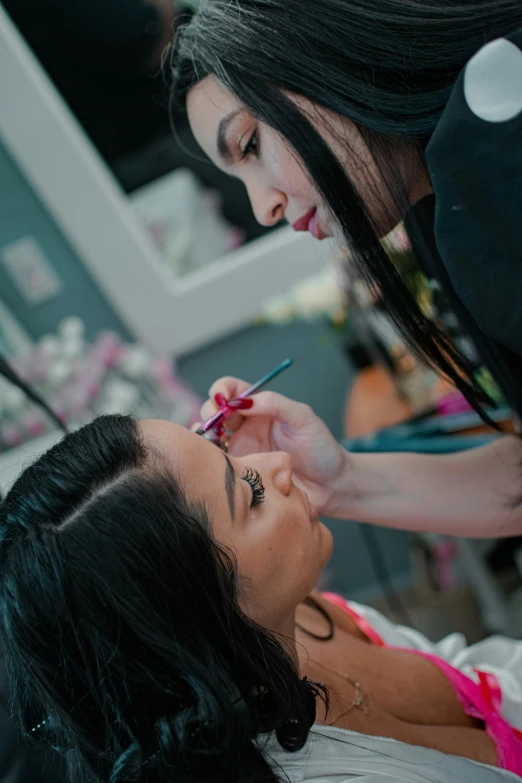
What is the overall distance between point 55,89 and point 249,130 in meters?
1.08

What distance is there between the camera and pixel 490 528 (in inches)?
38.4

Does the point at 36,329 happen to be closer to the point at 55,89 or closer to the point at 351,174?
the point at 55,89

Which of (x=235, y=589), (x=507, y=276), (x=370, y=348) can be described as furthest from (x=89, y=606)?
(x=370, y=348)

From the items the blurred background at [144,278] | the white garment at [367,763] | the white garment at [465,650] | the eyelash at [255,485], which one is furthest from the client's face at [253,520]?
the blurred background at [144,278]

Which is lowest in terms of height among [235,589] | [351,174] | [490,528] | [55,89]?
[490,528]

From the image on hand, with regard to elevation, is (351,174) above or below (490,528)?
above

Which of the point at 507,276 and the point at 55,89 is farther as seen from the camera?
the point at 55,89

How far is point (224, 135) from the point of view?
83cm

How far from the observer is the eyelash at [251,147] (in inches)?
32.3

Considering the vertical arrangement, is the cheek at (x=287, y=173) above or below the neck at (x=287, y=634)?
above

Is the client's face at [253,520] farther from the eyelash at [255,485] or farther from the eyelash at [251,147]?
the eyelash at [251,147]

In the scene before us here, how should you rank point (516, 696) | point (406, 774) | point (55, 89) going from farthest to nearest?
point (55, 89) → point (516, 696) → point (406, 774)

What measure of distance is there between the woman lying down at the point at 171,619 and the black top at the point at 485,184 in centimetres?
29

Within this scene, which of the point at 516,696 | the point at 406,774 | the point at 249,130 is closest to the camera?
the point at 406,774
